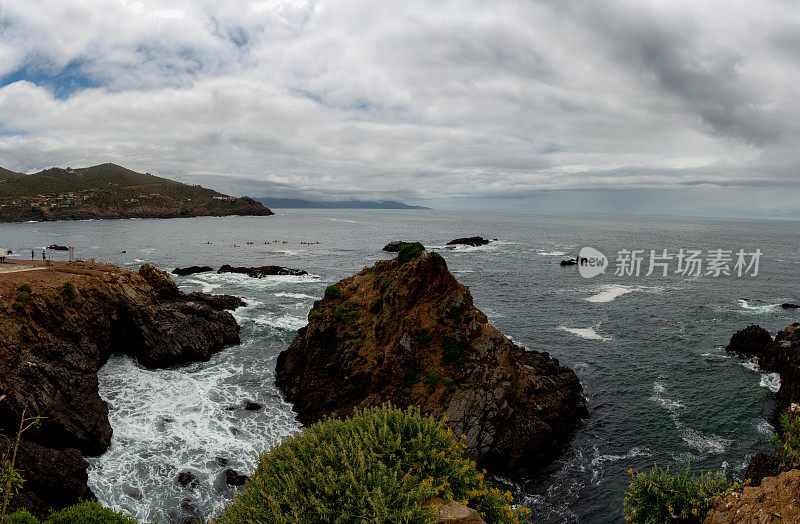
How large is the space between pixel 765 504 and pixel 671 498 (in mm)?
4171

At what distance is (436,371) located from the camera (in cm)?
2738

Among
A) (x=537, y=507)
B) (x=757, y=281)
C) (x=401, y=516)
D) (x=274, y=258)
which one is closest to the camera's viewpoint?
(x=401, y=516)

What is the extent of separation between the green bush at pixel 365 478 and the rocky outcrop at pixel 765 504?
606 centimetres

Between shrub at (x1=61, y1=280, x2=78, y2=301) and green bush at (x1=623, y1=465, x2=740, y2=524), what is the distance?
39.0 m

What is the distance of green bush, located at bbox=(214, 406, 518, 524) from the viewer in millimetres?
11484

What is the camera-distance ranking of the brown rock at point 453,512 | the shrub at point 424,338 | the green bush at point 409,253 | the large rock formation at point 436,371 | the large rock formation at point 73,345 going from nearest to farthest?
the brown rock at point 453,512
the large rock formation at point 73,345
the large rock formation at point 436,371
the shrub at point 424,338
the green bush at point 409,253

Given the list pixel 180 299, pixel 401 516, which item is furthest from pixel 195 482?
pixel 180 299

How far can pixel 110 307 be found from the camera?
35.4 meters

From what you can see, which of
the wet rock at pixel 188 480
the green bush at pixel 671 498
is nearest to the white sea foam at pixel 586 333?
the green bush at pixel 671 498

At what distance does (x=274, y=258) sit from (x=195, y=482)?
78.9m

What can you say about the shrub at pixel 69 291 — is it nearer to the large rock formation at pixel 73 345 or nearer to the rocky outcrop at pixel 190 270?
the large rock formation at pixel 73 345

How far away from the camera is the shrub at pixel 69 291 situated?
32.8m

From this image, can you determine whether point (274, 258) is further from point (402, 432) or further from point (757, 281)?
point (757, 281)

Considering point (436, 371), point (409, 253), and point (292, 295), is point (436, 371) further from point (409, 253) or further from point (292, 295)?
point (292, 295)
